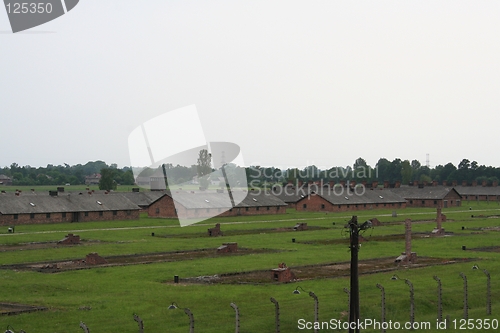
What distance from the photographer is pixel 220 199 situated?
10081cm

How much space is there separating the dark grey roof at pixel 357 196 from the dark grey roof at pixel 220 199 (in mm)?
9388

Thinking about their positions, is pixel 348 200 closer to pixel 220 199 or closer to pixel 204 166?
pixel 220 199

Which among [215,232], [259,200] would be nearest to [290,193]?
[259,200]

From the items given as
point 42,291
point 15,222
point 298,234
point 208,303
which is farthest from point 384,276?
point 15,222

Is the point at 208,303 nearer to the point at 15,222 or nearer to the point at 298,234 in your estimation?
the point at 298,234

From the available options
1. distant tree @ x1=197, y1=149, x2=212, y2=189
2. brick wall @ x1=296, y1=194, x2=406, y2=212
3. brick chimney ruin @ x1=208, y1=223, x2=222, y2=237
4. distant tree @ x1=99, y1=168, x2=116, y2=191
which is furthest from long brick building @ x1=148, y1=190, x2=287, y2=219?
distant tree @ x1=197, y1=149, x2=212, y2=189

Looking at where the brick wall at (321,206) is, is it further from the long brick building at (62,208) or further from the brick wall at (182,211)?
the long brick building at (62,208)

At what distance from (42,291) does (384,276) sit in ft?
54.9

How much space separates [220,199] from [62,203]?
24170 mm

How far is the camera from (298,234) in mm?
67188

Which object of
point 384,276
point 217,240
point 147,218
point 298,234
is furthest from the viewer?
point 147,218

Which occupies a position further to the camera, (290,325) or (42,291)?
(42,291)

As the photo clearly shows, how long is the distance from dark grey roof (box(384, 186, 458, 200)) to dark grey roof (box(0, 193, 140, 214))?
55643 mm

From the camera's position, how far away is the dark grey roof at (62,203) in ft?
260
